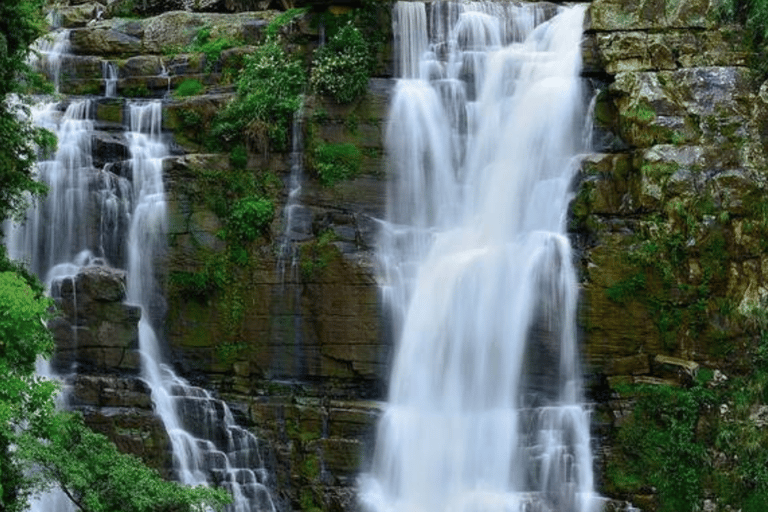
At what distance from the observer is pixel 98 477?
11477 millimetres

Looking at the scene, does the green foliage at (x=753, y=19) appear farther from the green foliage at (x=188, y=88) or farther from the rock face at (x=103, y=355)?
the rock face at (x=103, y=355)

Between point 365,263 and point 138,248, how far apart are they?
489 centimetres

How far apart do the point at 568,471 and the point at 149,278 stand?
9378 millimetres

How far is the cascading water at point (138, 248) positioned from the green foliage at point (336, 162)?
3473mm

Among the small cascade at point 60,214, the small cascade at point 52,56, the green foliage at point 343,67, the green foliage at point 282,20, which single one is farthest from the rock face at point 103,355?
the green foliage at point 282,20

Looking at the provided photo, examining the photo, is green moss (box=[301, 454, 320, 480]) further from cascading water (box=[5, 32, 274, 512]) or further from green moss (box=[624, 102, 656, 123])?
green moss (box=[624, 102, 656, 123])

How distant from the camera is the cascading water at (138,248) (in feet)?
56.2

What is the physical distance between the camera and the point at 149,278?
18641 millimetres

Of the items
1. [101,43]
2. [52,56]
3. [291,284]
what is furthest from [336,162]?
[52,56]

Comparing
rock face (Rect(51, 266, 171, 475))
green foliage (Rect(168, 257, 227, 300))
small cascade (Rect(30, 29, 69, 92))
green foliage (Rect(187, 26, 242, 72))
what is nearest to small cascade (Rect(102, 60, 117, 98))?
small cascade (Rect(30, 29, 69, 92))

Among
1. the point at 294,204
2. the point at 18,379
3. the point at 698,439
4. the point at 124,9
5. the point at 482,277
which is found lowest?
the point at 698,439

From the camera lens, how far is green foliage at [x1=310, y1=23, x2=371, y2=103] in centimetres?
1998

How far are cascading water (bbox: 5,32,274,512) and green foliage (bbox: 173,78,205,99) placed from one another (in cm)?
182

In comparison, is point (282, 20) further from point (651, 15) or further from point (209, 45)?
point (651, 15)
